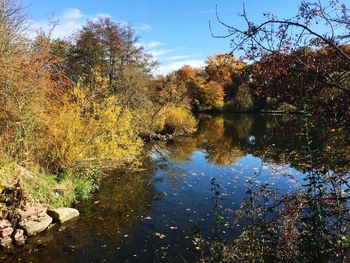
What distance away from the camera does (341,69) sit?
352 centimetres

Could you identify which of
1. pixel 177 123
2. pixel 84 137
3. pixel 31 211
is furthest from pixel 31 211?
pixel 177 123

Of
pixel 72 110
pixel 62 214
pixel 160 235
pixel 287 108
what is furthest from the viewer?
pixel 72 110

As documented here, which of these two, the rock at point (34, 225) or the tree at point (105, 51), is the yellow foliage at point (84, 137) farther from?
the tree at point (105, 51)

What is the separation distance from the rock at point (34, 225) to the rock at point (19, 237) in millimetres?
177

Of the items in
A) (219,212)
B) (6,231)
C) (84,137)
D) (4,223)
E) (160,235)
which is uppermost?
(84,137)

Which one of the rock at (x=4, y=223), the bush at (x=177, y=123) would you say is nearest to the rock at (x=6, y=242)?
the rock at (x=4, y=223)

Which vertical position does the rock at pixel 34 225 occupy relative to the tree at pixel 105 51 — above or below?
below

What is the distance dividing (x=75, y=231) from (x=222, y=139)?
22.8m

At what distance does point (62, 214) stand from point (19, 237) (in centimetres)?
164

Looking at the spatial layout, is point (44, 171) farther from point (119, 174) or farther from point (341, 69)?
point (341, 69)

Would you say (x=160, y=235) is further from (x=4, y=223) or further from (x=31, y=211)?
(x=4, y=223)

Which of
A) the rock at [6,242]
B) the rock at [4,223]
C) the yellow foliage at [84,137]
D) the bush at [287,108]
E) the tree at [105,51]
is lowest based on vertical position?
the rock at [6,242]

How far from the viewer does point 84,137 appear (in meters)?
13.9

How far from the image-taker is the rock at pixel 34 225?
9936 millimetres
